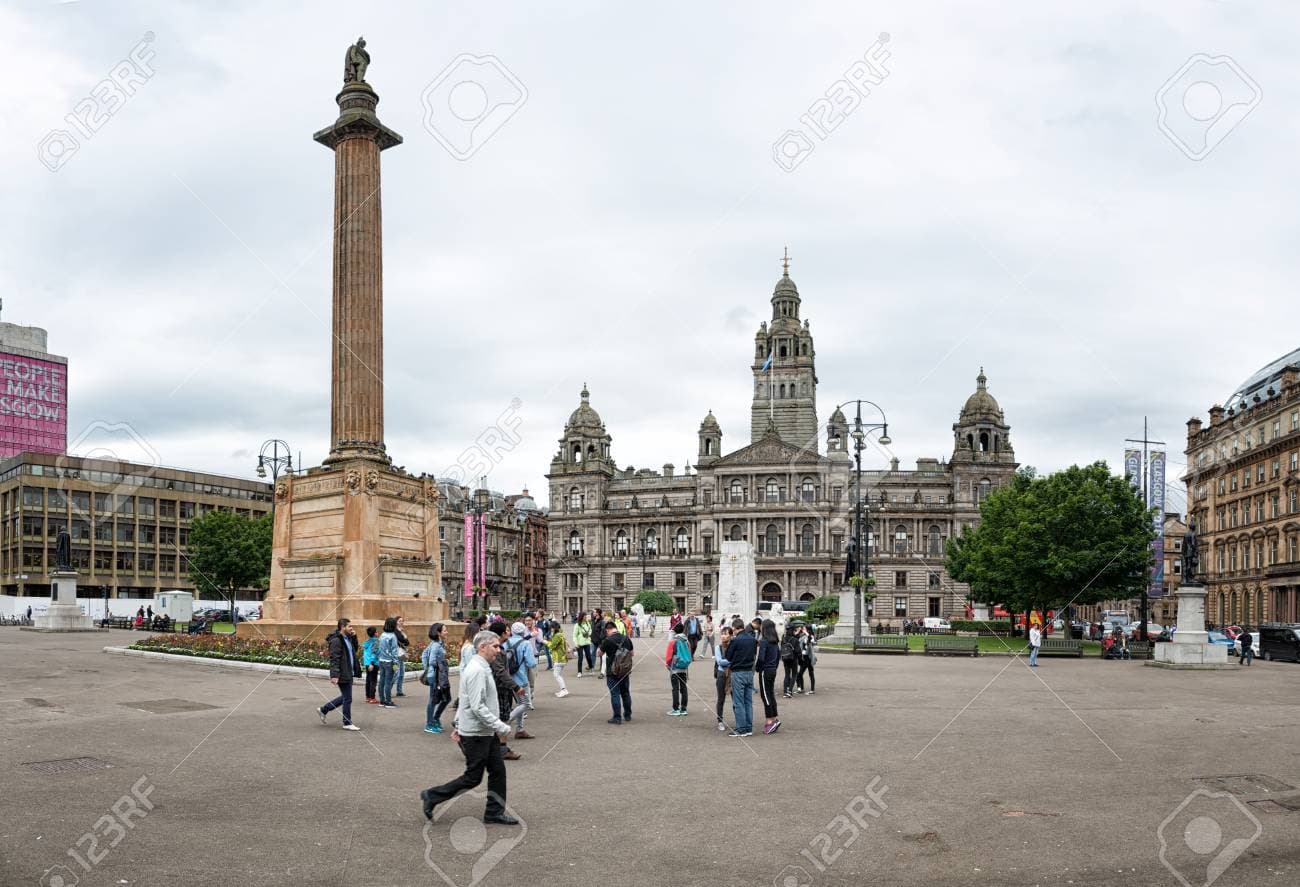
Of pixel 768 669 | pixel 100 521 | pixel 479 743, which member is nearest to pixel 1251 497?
pixel 768 669

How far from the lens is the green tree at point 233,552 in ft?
223

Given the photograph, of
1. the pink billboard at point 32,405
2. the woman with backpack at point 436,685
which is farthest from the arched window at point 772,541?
the woman with backpack at point 436,685

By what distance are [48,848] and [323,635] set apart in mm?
18483

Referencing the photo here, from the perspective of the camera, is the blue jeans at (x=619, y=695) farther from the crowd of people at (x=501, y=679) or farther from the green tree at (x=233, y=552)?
the green tree at (x=233, y=552)

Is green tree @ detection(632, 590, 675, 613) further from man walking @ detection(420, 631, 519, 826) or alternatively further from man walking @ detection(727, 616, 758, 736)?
man walking @ detection(420, 631, 519, 826)

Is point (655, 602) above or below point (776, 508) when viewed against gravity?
below

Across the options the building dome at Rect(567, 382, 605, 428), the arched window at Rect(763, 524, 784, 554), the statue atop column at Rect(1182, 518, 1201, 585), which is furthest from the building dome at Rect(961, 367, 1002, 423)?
the statue atop column at Rect(1182, 518, 1201, 585)

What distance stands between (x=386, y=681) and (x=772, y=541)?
10116 cm

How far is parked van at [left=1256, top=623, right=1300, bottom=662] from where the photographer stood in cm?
3719

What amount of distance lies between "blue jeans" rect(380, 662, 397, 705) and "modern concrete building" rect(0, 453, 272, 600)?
260 feet

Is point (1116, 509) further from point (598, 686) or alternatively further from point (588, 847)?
point (588, 847)

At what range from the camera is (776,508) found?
118 m

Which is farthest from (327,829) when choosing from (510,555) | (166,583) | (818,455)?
(510,555)

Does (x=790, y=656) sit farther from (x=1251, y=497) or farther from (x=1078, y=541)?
(x=1251, y=497)
